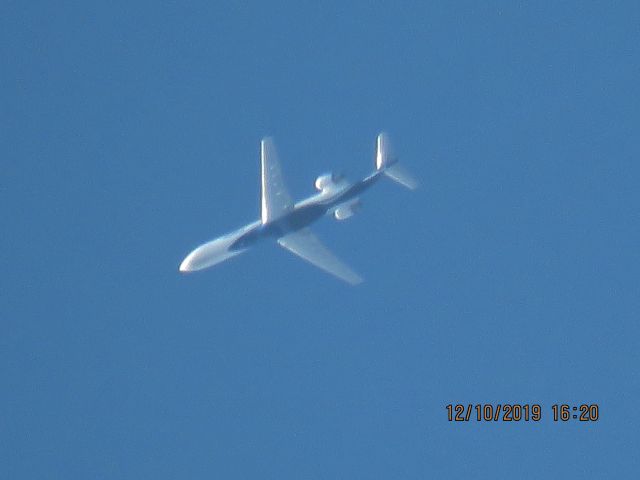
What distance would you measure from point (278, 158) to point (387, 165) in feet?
32.3

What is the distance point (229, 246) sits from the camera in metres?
48.7

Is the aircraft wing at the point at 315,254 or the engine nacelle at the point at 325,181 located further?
the engine nacelle at the point at 325,181

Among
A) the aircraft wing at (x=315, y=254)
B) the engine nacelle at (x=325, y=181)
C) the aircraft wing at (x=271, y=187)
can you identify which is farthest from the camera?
the engine nacelle at (x=325, y=181)

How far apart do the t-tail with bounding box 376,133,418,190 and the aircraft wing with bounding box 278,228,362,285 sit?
24.3 ft

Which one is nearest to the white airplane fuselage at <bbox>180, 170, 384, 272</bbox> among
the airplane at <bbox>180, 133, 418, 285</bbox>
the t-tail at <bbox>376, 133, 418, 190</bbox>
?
the airplane at <bbox>180, 133, 418, 285</bbox>

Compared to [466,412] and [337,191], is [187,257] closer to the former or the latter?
[337,191]

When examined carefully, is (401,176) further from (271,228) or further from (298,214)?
(271,228)

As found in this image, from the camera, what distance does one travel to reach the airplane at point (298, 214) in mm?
48125

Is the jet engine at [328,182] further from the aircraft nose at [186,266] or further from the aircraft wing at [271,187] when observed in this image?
the aircraft nose at [186,266]

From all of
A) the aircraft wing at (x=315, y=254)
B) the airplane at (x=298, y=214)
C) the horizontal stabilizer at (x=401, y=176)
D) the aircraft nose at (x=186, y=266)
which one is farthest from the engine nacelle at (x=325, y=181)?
the aircraft nose at (x=186, y=266)

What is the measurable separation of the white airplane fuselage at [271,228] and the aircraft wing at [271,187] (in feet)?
1.51

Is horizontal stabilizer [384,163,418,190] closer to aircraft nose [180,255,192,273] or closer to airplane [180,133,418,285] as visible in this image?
airplane [180,133,418,285]

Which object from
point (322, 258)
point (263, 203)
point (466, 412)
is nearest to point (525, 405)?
point (466, 412)

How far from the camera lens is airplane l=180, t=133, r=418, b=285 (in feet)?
158
